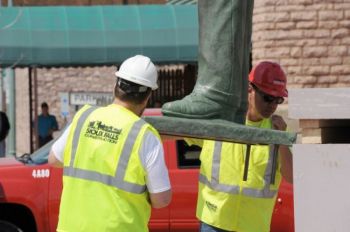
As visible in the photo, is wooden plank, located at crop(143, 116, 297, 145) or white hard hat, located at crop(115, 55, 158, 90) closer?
wooden plank, located at crop(143, 116, 297, 145)

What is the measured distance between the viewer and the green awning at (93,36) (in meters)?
17.3

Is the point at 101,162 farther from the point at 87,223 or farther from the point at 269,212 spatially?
the point at 269,212

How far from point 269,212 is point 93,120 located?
141 cm

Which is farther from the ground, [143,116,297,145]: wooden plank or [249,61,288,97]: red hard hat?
[249,61,288,97]: red hard hat

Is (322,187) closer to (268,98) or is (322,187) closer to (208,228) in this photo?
(268,98)

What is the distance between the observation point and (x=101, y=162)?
181 inches

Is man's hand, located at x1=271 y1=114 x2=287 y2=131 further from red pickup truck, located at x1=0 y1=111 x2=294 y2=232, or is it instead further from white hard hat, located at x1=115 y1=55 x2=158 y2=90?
red pickup truck, located at x1=0 y1=111 x2=294 y2=232

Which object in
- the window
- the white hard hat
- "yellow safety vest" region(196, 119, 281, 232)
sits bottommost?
the window

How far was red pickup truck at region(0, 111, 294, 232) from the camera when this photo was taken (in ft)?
32.1

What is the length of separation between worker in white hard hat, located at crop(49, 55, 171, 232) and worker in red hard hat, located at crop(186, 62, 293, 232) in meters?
0.93

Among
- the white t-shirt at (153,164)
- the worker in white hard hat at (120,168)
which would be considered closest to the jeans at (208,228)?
the worker in white hard hat at (120,168)

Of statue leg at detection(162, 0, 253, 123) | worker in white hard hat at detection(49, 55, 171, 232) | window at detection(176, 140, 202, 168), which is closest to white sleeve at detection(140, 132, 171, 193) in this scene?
worker in white hard hat at detection(49, 55, 171, 232)

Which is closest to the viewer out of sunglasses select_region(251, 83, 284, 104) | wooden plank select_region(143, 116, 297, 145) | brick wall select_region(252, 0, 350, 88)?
wooden plank select_region(143, 116, 297, 145)

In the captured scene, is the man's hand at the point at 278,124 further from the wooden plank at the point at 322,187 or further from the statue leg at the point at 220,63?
the wooden plank at the point at 322,187
